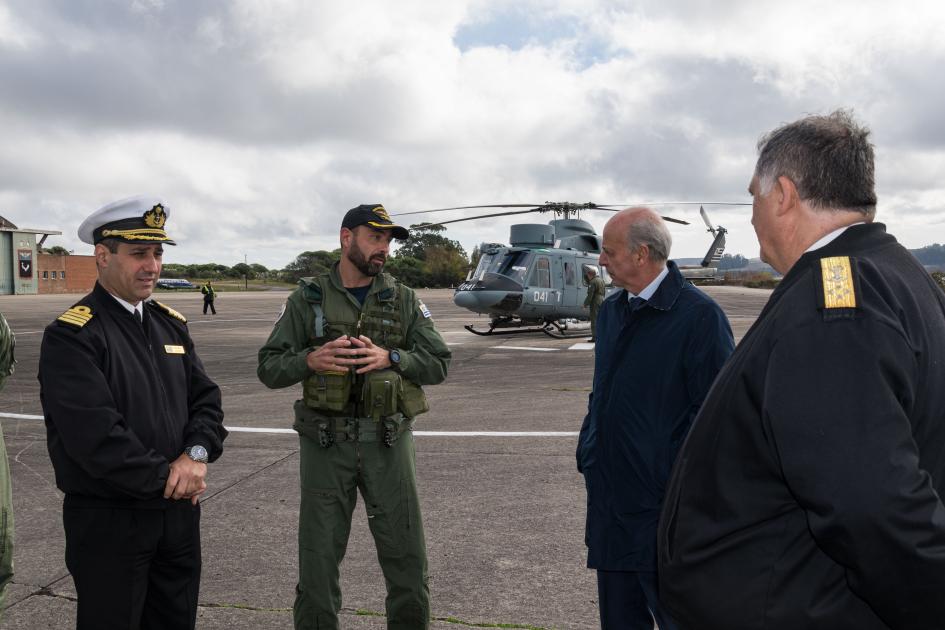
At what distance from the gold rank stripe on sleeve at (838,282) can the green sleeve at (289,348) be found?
2.56 m

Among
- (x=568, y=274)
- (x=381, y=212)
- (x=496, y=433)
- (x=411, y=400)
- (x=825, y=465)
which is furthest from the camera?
(x=568, y=274)

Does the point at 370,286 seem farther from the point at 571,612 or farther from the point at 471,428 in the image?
the point at 471,428

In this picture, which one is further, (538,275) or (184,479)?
(538,275)

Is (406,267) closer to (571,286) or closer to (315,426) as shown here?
(571,286)

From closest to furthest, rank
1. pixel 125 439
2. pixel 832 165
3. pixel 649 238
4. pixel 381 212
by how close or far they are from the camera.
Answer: pixel 832 165
pixel 125 439
pixel 649 238
pixel 381 212

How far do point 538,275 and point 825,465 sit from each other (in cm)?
1825

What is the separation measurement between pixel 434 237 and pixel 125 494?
373 ft

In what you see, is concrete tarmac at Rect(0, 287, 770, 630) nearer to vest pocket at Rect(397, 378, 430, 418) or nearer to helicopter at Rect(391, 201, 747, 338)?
vest pocket at Rect(397, 378, 430, 418)

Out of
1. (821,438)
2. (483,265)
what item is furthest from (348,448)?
(483,265)

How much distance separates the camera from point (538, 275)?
1952 centimetres

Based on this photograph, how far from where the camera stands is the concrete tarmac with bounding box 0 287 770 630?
12.4 feet

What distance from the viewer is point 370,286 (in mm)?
3730

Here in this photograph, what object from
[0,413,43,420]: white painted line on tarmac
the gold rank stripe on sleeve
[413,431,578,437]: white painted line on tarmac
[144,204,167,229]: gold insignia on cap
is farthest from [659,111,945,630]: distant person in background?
[0,413,43,420]: white painted line on tarmac

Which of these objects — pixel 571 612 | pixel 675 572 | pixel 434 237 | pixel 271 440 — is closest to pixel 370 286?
pixel 571 612
